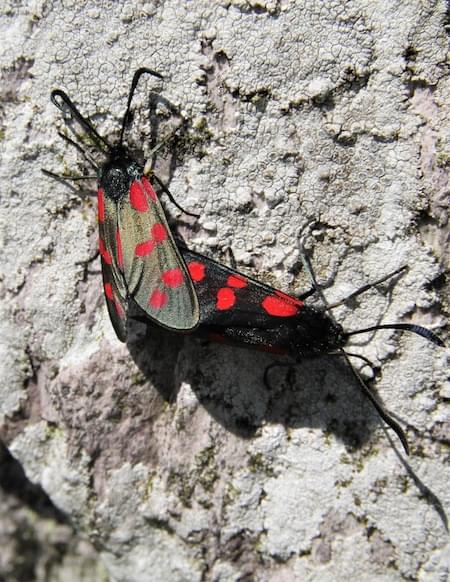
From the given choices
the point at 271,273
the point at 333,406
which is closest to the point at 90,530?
the point at 333,406

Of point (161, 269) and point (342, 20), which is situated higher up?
point (342, 20)

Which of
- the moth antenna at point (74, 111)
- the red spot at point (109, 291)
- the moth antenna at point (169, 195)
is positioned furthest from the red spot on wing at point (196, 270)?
the moth antenna at point (74, 111)

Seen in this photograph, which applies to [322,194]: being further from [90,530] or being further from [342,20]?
[90,530]

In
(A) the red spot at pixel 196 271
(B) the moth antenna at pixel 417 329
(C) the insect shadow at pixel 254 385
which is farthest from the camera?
(C) the insect shadow at pixel 254 385

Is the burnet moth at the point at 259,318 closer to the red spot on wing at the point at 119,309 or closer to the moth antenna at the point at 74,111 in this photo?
the red spot on wing at the point at 119,309

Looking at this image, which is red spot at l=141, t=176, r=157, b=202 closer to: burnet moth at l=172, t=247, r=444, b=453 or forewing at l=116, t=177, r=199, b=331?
forewing at l=116, t=177, r=199, b=331

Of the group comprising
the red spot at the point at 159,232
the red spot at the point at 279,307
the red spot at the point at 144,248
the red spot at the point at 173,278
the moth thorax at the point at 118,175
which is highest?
the moth thorax at the point at 118,175

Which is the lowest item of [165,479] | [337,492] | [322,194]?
[337,492]
